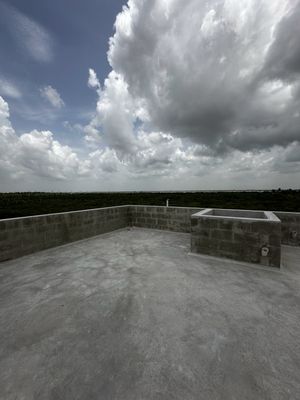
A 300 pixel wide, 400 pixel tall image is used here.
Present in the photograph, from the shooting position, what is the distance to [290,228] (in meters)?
4.77

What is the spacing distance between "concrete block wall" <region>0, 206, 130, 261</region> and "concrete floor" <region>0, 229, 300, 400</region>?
0.75m

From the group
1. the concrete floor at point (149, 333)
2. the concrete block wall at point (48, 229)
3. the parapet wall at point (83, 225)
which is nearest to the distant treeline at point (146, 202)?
the parapet wall at point (83, 225)

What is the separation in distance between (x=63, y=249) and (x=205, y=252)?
3449mm

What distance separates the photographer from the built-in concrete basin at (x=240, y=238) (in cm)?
341

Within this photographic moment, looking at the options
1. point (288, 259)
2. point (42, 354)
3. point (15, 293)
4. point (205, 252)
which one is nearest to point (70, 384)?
point (42, 354)

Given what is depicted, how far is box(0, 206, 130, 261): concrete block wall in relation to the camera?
3830 millimetres

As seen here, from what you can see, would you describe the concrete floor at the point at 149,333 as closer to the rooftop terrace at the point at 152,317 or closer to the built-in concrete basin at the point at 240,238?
the rooftop terrace at the point at 152,317

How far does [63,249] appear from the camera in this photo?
14.9ft

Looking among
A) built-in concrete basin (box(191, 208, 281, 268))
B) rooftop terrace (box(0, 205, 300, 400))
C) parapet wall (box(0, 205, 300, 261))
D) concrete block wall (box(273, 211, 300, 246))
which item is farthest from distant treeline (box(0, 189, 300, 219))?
built-in concrete basin (box(191, 208, 281, 268))

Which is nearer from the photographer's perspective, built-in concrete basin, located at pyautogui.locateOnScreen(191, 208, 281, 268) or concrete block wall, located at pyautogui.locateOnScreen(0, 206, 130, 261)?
built-in concrete basin, located at pyautogui.locateOnScreen(191, 208, 281, 268)

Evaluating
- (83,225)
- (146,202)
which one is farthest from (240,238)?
(146,202)

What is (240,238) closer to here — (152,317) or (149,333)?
(152,317)

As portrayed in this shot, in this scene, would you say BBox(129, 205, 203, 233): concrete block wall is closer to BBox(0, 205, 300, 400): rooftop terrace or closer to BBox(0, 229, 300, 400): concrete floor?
BBox(0, 205, 300, 400): rooftop terrace

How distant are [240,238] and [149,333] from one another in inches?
105
